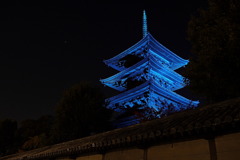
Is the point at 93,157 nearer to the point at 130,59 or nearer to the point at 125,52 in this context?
the point at 125,52

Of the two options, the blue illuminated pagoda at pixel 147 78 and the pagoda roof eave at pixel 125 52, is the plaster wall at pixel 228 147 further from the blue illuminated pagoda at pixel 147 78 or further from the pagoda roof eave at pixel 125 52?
the pagoda roof eave at pixel 125 52

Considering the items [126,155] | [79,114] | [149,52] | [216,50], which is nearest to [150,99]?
[149,52]

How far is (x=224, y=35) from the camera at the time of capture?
12.4 metres

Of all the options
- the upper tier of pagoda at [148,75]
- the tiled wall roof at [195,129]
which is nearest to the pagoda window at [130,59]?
the upper tier of pagoda at [148,75]

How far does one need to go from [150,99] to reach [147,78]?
3533 mm

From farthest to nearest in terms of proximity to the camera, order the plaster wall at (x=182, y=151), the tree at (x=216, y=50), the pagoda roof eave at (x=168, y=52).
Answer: the pagoda roof eave at (x=168, y=52)
the tree at (x=216, y=50)
the plaster wall at (x=182, y=151)

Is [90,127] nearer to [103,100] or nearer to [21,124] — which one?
[103,100]

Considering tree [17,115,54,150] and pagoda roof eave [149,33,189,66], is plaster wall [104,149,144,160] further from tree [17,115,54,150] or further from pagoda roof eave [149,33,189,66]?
tree [17,115,54,150]

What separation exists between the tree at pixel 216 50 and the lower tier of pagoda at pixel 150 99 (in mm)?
17310

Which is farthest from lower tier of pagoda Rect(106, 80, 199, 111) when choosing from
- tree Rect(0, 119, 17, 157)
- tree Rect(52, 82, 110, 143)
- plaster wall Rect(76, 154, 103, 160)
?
plaster wall Rect(76, 154, 103, 160)

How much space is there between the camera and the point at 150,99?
3484 cm

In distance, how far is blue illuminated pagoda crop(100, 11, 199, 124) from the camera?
114ft

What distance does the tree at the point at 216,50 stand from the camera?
1219 centimetres

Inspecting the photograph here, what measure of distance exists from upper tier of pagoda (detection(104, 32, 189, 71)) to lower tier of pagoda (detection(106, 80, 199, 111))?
5.70 m
